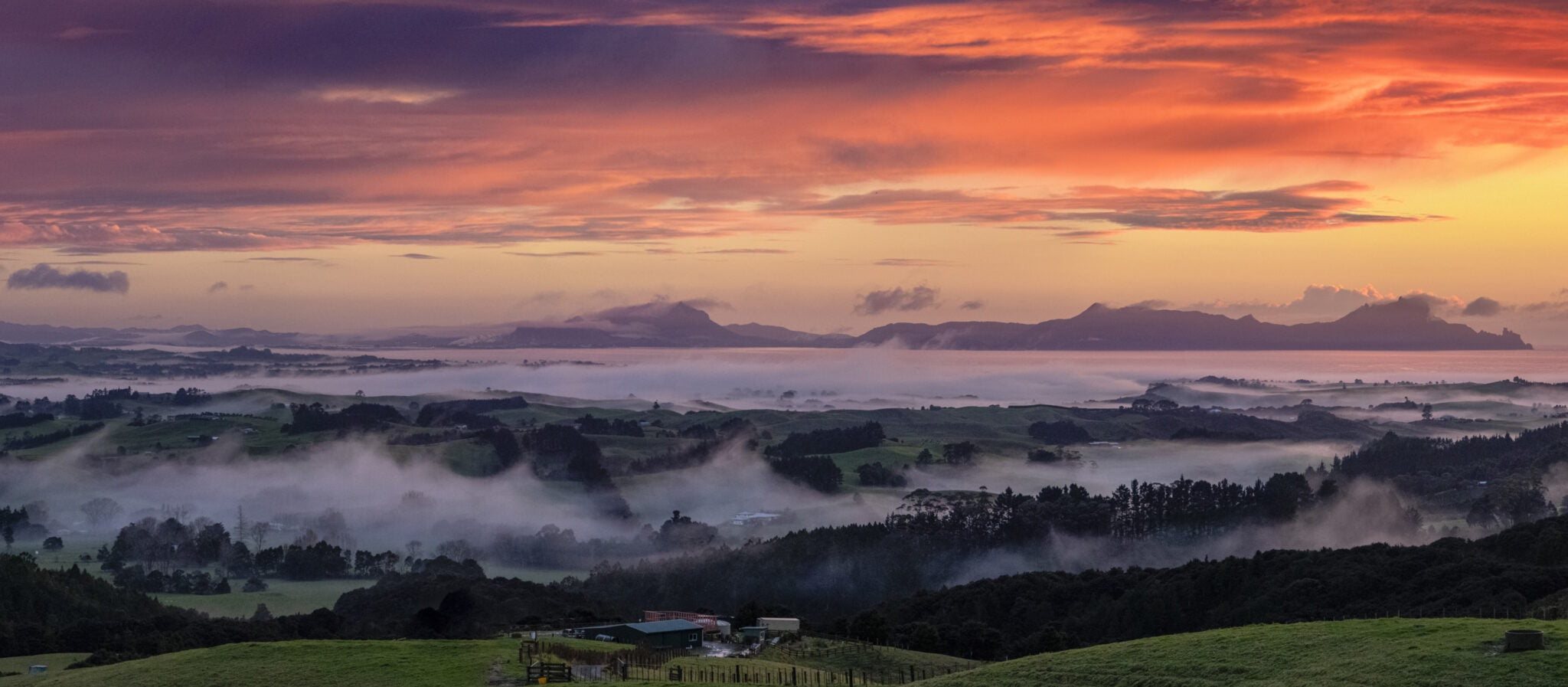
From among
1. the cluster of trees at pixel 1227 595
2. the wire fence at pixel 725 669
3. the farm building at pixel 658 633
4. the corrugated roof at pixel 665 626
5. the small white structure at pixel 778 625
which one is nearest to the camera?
the wire fence at pixel 725 669

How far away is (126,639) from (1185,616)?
105 meters

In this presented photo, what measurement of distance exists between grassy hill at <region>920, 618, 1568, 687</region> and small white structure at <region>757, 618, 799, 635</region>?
42127 millimetres

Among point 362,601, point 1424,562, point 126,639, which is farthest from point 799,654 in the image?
point 362,601

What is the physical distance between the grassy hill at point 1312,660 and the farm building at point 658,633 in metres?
35.6

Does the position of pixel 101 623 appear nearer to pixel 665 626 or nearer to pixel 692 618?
Result: pixel 692 618

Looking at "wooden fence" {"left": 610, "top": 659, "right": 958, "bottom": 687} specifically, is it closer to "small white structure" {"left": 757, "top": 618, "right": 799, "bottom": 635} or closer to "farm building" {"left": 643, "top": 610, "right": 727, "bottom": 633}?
"small white structure" {"left": 757, "top": 618, "right": 799, "bottom": 635}

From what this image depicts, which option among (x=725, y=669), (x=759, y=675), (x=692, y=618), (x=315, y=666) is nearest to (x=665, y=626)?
(x=692, y=618)

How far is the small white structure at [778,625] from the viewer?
105375mm

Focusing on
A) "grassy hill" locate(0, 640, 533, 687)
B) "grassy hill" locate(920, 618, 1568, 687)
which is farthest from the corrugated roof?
"grassy hill" locate(920, 618, 1568, 687)

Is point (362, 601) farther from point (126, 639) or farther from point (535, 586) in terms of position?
point (126, 639)

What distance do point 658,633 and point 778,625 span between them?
49.3 ft

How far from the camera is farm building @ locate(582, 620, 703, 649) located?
314 feet

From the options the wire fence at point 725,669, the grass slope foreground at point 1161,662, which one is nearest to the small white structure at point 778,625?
the wire fence at point 725,669

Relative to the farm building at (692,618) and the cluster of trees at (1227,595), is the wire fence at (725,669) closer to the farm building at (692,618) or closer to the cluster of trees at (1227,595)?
the farm building at (692,618)
